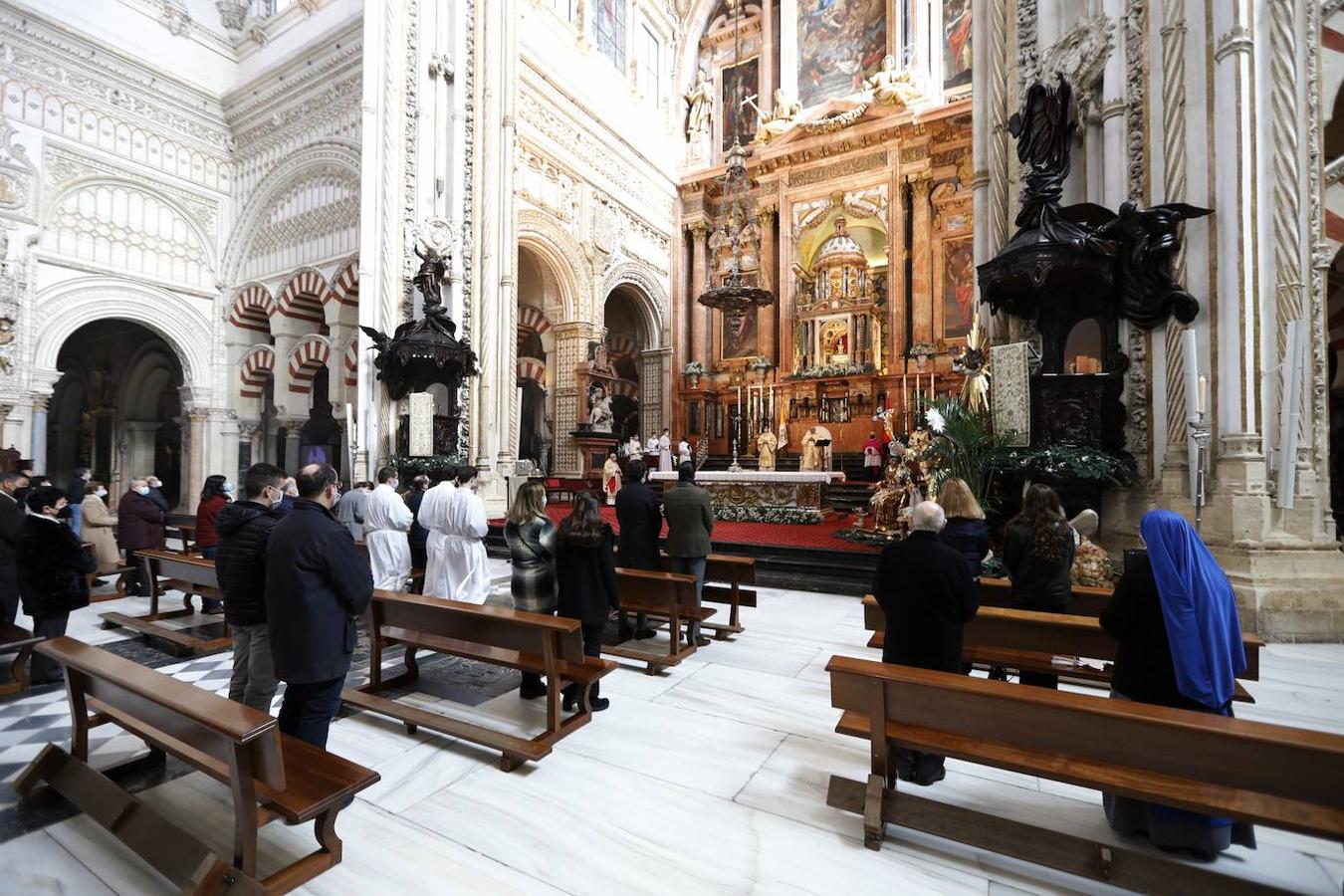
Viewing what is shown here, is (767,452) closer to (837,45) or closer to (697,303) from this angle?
(697,303)

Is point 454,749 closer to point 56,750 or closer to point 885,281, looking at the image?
point 56,750

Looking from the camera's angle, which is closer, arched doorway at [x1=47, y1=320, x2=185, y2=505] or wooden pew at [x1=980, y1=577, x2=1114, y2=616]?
wooden pew at [x1=980, y1=577, x2=1114, y2=616]

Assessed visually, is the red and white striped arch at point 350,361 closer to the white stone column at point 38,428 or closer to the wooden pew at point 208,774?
the white stone column at point 38,428

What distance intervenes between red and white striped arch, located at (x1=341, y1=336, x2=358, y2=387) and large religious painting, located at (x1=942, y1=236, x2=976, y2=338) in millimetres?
12987

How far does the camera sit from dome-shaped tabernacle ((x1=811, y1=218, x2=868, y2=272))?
616 inches

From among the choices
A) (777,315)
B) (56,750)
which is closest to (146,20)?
(777,315)

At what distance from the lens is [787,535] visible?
27.9 feet

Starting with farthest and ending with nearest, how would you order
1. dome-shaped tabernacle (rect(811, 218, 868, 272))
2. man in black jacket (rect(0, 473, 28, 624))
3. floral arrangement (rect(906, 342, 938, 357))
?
dome-shaped tabernacle (rect(811, 218, 868, 272)) → floral arrangement (rect(906, 342, 938, 357)) → man in black jacket (rect(0, 473, 28, 624))

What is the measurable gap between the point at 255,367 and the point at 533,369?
20.1 feet

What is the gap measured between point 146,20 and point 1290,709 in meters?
19.6

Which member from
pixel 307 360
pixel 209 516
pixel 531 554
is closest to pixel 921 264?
pixel 307 360

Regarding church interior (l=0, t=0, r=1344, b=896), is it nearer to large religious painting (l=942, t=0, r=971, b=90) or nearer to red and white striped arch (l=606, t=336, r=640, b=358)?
large religious painting (l=942, t=0, r=971, b=90)

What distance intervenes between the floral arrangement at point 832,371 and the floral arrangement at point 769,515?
20.4 feet

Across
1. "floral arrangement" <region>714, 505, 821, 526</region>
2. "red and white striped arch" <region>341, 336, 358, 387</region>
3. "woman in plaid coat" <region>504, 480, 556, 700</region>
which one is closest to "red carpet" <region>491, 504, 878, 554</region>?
"floral arrangement" <region>714, 505, 821, 526</region>
